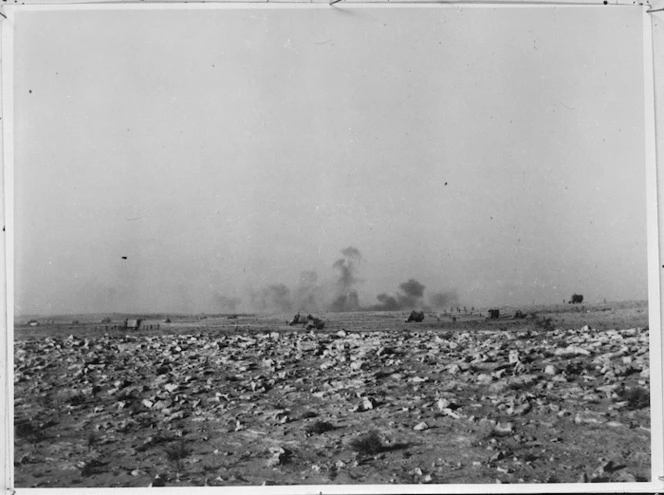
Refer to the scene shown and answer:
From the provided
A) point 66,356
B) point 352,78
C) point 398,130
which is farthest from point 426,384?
point 66,356

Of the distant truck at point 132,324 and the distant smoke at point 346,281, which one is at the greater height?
the distant smoke at point 346,281

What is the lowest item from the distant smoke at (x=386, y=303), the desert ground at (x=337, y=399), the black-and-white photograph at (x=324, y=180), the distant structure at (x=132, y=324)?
the desert ground at (x=337, y=399)

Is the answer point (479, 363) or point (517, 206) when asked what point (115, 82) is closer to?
point (517, 206)

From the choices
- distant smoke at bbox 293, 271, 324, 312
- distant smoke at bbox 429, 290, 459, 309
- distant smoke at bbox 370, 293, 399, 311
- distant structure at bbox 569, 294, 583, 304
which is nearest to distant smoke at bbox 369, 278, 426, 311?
distant smoke at bbox 370, 293, 399, 311

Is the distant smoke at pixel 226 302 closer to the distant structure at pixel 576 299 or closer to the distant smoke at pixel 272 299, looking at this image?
the distant smoke at pixel 272 299

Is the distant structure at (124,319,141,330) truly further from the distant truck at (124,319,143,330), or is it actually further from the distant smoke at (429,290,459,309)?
the distant smoke at (429,290,459,309)

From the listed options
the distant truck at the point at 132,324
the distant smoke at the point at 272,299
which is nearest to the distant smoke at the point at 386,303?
the distant smoke at the point at 272,299

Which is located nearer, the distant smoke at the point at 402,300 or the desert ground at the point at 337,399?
the desert ground at the point at 337,399
